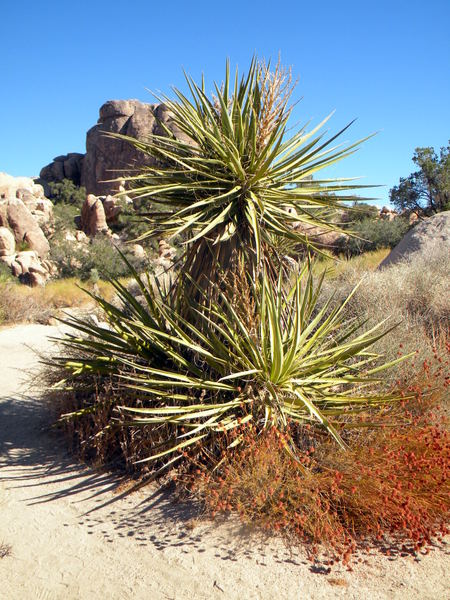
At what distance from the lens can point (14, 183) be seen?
41.4m

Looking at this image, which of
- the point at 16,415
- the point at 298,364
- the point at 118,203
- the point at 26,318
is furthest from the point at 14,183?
the point at 298,364

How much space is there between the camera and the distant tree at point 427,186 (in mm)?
22094

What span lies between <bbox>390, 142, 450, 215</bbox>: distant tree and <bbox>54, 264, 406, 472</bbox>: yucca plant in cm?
1998

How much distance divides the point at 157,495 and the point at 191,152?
2995 millimetres

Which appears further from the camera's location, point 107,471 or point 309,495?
point 107,471

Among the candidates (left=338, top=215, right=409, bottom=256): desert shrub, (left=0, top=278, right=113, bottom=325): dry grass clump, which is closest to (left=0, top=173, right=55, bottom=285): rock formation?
(left=0, top=278, right=113, bottom=325): dry grass clump

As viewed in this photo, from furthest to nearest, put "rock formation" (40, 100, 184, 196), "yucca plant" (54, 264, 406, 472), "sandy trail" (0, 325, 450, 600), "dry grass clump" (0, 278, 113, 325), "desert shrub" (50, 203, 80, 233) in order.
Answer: "rock formation" (40, 100, 184, 196)
"desert shrub" (50, 203, 80, 233)
"dry grass clump" (0, 278, 113, 325)
"yucca plant" (54, 264, 406, 472)
"sandy trail" (0, 325, 450, 600)

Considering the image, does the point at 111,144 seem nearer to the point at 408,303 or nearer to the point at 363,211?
the point at 408,303

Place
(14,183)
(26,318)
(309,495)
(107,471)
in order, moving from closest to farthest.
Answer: (309,495), (107,471), (26,318), (14,183)

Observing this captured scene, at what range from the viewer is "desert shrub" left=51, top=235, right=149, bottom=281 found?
2166 centimetres

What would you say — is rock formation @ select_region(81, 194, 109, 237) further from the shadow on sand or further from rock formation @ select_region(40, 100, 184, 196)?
the shadow on sand

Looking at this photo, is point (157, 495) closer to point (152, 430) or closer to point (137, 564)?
point (152, 430)

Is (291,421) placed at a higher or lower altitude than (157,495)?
higher

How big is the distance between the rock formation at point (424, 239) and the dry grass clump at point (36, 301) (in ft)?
22.4
